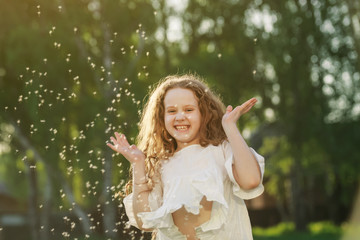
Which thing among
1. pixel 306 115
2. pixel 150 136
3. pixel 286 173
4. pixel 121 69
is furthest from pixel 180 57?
pixel 150 136

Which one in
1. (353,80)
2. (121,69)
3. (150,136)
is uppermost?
(121,69)

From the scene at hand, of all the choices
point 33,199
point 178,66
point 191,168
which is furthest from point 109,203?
point 191,168

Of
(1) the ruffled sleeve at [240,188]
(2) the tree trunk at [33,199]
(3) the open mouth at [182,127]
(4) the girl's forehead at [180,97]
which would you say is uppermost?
(2) the tree trunk at [33,199]

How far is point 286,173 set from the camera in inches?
962

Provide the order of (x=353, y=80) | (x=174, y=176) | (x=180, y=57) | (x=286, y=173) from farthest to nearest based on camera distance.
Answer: (x=286, y=173) < (x=180, y=57) < (x=353, y=80) < (x=174, y=176)

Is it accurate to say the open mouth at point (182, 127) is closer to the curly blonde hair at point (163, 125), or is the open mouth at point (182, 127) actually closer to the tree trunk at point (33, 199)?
the curly blonde hair at point (163, 125)

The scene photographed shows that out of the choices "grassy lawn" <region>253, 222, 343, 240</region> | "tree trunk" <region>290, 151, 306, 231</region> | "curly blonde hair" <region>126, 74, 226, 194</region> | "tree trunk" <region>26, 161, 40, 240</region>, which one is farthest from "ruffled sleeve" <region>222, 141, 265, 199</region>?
"tree trunk" <region>26, 161, 40, 240</region>

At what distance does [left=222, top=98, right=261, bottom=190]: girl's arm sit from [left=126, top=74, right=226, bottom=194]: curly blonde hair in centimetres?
30

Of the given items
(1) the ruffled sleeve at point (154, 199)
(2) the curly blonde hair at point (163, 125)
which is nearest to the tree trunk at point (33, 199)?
(2) the curly blonde hair at point (163, 125)

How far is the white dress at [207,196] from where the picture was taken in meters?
3.90

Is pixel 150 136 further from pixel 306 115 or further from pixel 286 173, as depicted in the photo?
pixel 286 173

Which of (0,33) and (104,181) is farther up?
(0,33)

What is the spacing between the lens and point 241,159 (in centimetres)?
384

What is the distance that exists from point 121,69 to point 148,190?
14.1 m
